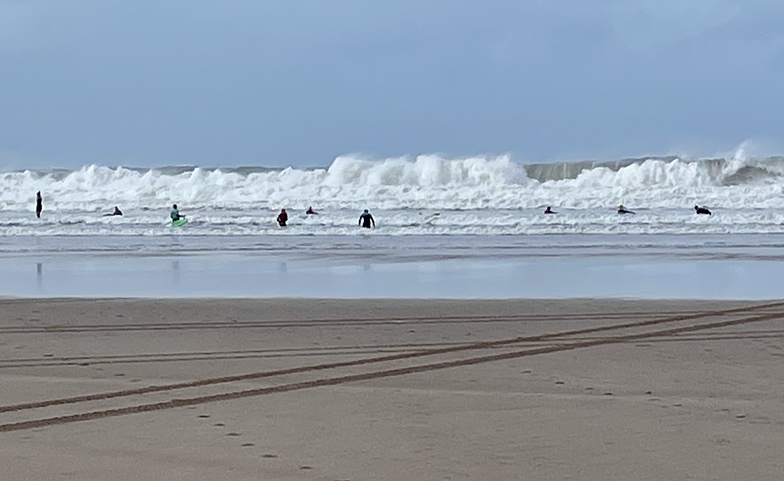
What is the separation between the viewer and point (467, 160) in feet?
188

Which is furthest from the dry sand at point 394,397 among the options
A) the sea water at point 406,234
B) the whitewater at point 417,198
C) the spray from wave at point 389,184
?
the spray from wave at point 389,184

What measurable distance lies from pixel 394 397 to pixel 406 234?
21.5 metres

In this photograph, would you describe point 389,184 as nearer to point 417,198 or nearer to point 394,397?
point 417,198

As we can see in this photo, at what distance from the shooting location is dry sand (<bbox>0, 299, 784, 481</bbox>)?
436 cm

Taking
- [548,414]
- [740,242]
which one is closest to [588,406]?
[548,414]

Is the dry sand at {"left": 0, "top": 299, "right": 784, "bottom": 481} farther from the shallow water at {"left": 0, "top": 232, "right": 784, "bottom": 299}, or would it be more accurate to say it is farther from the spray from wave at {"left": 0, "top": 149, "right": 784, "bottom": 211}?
the spray from wave at {"left": 0, "top": 149, "right": 784, "bottom": 211}

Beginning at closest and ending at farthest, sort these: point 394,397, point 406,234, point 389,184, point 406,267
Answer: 1. point 394,397
2. point 406,267
3. point 406,234
4. point 389,184

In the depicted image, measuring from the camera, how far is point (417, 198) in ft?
150

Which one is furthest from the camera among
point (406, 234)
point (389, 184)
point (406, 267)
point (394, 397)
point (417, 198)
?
point (389, 184)

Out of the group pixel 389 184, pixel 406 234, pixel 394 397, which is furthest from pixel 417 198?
pixel 394 397

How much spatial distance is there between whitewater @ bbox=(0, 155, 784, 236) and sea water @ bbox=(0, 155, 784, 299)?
0.11 m

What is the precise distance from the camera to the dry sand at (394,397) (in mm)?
4355

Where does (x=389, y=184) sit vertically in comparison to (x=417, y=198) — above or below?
above

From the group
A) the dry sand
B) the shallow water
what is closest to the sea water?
the shallow water
